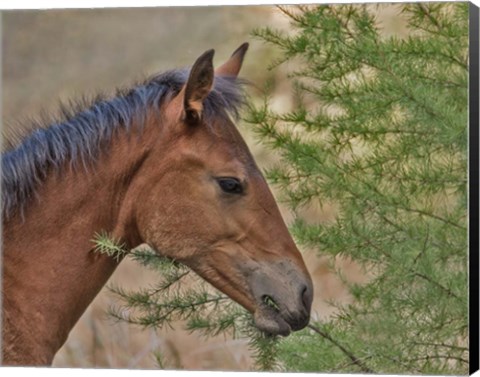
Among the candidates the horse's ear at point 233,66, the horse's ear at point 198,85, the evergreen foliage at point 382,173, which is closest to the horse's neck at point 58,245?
the horse's ear at point 198,85

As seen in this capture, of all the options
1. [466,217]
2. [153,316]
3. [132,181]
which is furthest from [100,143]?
[466,217]

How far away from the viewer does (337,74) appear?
162 inches

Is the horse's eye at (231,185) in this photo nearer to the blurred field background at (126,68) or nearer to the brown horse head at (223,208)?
the brown horse head at (223,208)

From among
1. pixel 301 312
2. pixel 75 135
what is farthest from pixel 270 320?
pixel 75 135

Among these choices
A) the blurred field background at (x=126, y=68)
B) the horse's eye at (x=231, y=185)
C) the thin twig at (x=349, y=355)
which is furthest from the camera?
the blurred field background at (x=126, y=68)

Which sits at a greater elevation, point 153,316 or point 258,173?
point 258,173

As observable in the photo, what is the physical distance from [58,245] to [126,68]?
118 cm

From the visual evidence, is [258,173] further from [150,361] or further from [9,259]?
[150,361]

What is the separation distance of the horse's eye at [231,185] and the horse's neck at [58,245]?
262 millimetres

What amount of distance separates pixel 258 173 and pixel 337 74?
0.67 m

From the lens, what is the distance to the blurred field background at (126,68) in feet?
14.4

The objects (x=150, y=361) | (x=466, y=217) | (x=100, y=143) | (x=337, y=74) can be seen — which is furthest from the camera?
(x=150, y=361)

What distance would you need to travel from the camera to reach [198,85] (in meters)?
3.53

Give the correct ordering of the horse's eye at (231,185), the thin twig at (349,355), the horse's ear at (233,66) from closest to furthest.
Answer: the horse's eye at (231,185), the horse's ear at (233,66), the thin twig at (349,355)
